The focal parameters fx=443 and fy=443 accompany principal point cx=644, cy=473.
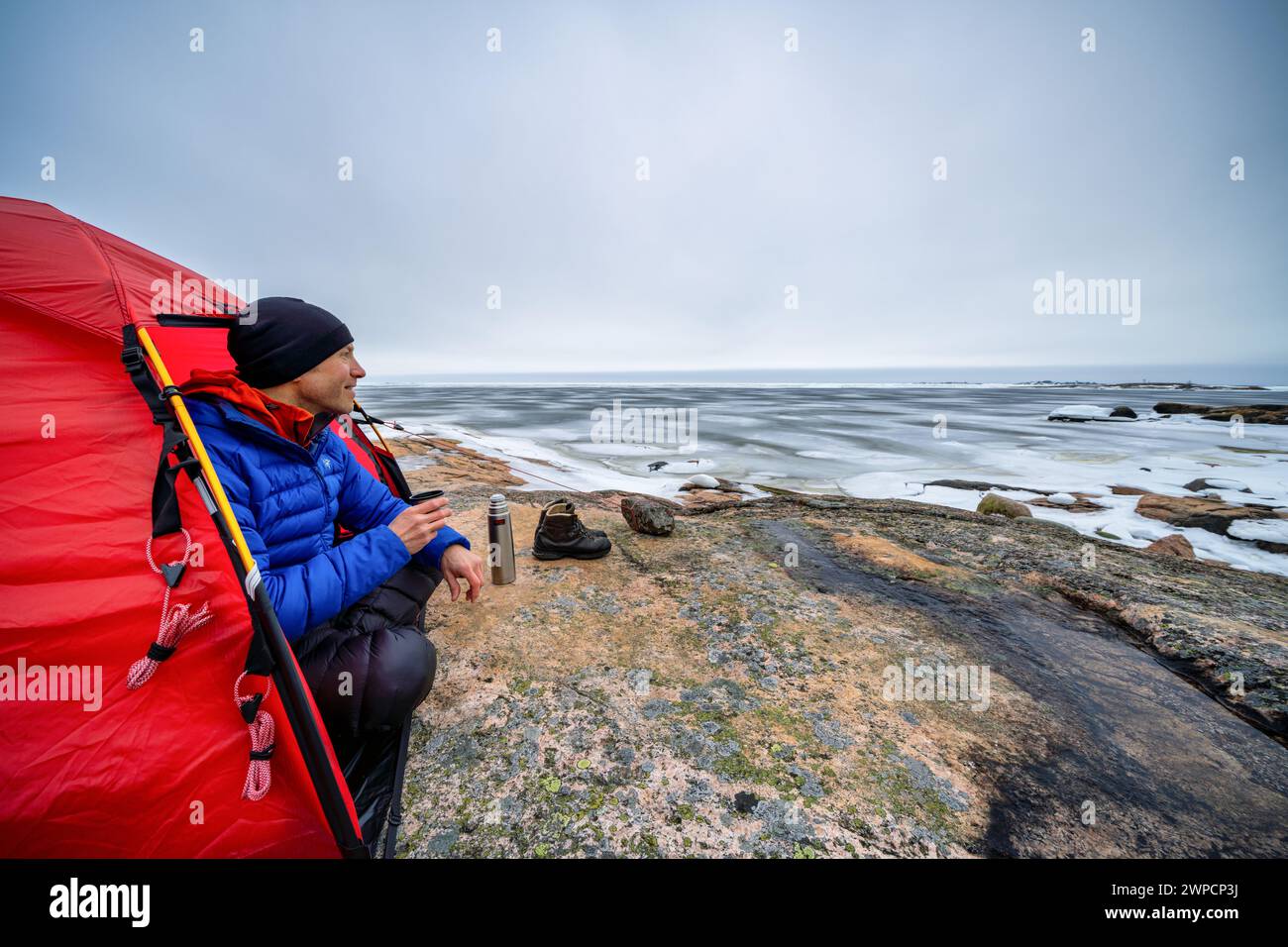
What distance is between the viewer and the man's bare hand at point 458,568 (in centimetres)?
265

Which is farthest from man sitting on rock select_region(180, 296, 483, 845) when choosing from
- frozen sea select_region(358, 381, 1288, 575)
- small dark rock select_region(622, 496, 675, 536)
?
frozen sea select_region(358, 381, 1288, 575)

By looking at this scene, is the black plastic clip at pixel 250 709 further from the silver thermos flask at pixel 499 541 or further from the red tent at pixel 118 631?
the silver thermos flask at pixel 499 541

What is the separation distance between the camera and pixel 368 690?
2.07m

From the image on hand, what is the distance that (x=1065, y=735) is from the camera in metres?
2.49

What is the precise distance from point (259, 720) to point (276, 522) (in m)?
0.86

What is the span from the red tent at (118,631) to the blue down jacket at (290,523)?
0.14m

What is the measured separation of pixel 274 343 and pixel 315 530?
94 cm

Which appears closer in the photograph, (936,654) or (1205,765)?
(1205,765)

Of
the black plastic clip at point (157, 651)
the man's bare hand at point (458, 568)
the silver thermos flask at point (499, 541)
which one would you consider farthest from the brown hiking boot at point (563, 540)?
the black plastic clip at point (157, 651)

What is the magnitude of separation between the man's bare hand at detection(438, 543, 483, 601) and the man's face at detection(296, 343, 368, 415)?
997 mm

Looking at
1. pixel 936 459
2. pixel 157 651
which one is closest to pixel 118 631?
pixel 157 651

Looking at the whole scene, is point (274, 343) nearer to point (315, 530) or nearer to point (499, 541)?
point (315, 530)
